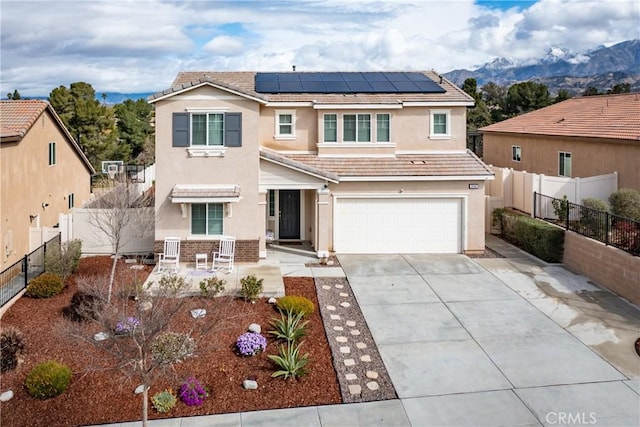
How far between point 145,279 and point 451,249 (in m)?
11.1

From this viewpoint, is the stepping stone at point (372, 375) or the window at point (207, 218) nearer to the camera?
the stepping stone at point (372, 375)

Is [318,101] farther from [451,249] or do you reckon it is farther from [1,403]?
[1,403]

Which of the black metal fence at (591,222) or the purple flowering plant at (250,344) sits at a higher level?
the black metal fence at (591,222)

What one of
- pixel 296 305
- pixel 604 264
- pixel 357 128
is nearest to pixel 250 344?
pixel 296 305

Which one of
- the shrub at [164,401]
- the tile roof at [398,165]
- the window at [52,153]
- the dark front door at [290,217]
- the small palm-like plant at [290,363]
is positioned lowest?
the shrub at [164,401]

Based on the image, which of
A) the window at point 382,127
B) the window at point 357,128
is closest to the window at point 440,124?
the window at point 382,127

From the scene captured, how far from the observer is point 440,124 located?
21.9 m

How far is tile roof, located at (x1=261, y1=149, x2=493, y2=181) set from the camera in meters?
20.0

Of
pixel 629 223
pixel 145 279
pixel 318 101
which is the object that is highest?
pixel 318 101

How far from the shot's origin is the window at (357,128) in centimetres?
2141

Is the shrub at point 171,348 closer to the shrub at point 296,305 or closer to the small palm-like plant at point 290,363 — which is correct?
the small palm-like plant at point 290,363

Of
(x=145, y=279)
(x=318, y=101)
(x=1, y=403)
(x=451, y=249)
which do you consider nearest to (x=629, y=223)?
(x=451, y=249)

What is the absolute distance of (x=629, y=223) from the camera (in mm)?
15789

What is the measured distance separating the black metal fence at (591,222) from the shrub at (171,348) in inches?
498
